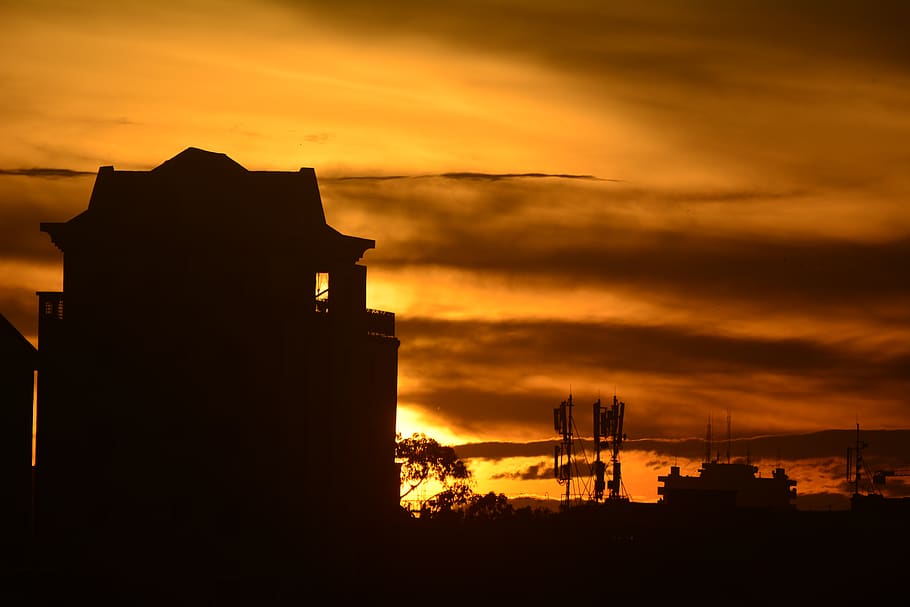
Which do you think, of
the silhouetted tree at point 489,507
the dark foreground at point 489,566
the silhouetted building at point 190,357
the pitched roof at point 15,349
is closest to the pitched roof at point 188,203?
the silhouetted building at point 190,357

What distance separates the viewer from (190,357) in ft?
247

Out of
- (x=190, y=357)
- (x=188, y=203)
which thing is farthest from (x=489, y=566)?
(x=188, y=203)

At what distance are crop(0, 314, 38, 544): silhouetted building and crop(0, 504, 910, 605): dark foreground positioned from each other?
2.72m

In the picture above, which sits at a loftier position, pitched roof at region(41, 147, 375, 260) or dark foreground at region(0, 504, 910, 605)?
pitched roof at region(41, 147, 375, 260)

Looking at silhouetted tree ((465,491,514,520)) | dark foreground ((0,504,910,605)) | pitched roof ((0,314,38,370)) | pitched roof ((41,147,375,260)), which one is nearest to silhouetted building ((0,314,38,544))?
pitched roof ((0,314,38,370))

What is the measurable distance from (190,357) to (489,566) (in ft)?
64.8

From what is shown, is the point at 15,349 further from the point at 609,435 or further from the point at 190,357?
the point at 609,435

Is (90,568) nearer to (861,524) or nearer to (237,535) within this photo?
(237,535)

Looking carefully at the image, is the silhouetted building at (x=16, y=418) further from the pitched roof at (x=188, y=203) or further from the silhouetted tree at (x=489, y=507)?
the silhouetted tree at (x=489, y=507)

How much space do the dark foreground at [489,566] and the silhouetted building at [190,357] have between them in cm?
178

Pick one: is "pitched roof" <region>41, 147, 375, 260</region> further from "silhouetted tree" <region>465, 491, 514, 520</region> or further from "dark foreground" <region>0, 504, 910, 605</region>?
"silhouetted tree" <region>465, 491, 514, 520</region>

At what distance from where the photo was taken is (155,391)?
74.9 metres

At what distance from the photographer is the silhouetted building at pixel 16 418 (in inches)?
2899

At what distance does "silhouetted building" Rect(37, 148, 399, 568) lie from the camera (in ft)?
242
